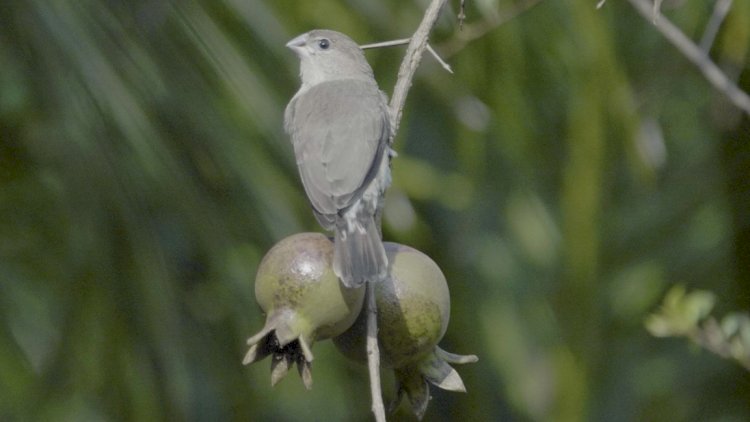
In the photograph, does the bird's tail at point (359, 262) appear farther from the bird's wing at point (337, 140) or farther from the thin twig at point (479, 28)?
the thin twig at point (479, 28)

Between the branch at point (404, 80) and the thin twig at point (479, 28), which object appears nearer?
the branch at point (404, 80)

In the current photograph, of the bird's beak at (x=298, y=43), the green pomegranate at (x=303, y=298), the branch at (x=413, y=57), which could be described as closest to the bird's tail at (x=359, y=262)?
the green pomegranate at (x=303, y=298)

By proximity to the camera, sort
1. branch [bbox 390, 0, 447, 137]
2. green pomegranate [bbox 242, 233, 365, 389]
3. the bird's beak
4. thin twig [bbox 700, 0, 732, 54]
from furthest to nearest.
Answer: the bird's beak → thin twig [bbox 700, 0, 732, 54] → branch [bbox 390, 0, 447, 137] → green pomegranate [bbox 242, 233, 365, 389]

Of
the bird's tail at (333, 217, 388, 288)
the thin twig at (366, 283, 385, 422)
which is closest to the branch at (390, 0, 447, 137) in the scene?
the bird's tail at (333, 217, 388, 288)

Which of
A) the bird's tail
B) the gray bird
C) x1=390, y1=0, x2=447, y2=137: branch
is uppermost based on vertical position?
x1=390, y1=0, x2=447, y2=137: branch

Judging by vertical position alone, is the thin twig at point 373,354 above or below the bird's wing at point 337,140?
above

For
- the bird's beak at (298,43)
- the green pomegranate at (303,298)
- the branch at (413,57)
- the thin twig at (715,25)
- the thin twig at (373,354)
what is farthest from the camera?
the bird's beak at (298,43)

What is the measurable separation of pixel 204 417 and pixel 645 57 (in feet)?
6.05

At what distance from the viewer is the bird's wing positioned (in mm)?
2342

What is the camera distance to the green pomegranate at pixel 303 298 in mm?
1580

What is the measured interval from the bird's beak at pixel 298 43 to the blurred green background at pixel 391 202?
0.19 feet

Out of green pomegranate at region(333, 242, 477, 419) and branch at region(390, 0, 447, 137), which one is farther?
branch at region(390, 0, 447, 137)

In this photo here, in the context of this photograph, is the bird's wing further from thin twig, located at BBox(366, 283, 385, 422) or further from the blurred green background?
thin twig, located at BBox(366, 283, 385, 422)

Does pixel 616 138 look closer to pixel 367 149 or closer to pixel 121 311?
pixel 367 149
